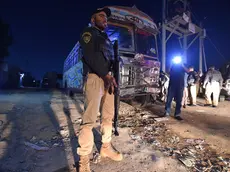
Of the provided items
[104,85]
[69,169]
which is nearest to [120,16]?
[104,85]

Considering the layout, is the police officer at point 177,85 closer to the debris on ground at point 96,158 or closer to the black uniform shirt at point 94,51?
the debris on ground at point 96,158

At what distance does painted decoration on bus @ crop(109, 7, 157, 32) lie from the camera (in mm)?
5617

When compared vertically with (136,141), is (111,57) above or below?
above

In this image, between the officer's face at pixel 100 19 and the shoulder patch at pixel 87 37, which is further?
the officer's face at pixel 100 19

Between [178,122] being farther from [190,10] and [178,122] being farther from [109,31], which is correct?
[190,10]

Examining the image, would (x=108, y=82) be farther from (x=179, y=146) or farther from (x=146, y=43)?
(x=146, y=43)

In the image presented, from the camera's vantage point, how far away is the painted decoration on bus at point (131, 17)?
5617 millimetres

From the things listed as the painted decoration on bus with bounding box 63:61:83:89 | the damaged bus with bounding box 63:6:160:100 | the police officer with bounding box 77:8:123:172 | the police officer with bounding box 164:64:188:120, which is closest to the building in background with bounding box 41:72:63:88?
the painted decoration on bus with bounding box 63:61:83:89

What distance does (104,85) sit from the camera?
2406mm

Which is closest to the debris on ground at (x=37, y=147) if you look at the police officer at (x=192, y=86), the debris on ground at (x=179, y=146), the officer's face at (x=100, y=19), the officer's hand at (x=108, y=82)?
the officer's hand at (x=108, y=82)

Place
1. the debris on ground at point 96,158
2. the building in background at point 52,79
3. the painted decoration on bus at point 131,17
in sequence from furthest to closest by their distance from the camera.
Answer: the building in background at point 52,79 < the painted decoration on bus at point 131,17 < the debris on ground at point 96,158

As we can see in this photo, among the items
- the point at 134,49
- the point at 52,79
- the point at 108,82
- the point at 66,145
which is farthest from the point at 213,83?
the point at 52,79

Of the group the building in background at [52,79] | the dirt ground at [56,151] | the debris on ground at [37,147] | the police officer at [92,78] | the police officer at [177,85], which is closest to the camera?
the police officer at [92,78]

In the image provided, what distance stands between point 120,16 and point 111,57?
11.8 ft
